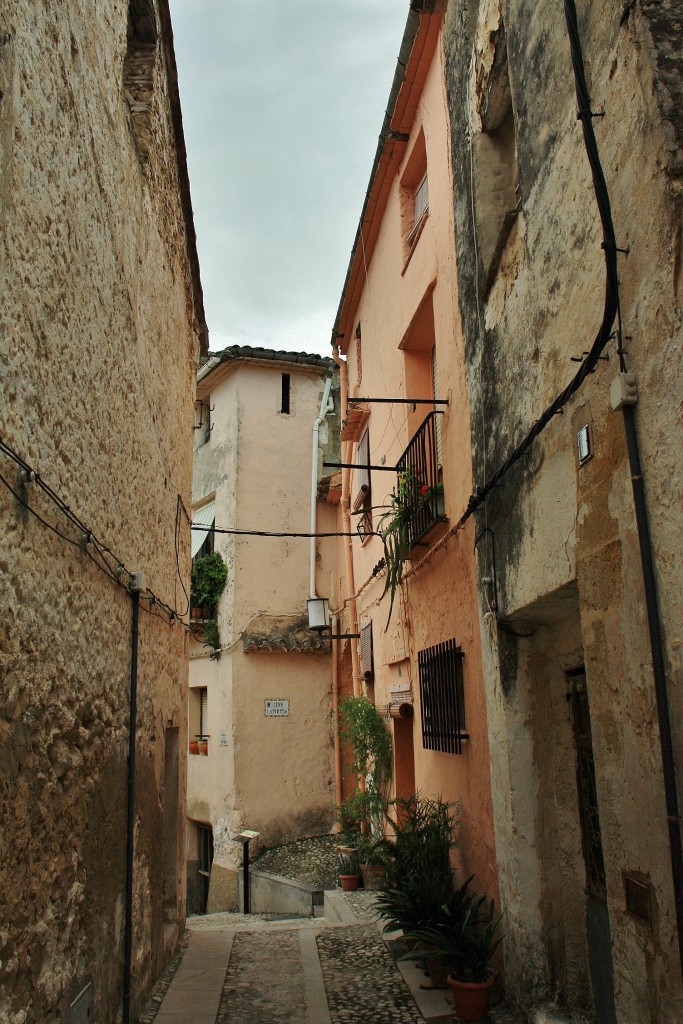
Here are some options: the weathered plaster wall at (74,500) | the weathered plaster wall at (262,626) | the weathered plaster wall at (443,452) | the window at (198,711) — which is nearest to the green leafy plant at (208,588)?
the weathered plaster wall at (262,626)

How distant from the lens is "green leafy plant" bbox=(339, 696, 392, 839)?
1012cm

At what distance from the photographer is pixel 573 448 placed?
13.6 ft

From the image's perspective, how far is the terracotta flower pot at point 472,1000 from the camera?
5.14 m

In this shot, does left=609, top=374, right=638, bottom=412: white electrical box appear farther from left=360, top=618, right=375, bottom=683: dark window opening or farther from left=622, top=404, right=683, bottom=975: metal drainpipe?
left=360, top=618, right=375, bottom=683: dark window opening

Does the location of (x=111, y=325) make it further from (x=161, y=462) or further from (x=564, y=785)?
(x=564, y=785)

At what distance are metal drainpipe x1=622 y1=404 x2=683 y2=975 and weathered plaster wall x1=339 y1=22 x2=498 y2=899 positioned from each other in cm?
289

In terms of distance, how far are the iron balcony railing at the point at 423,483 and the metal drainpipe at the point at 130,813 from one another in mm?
2676

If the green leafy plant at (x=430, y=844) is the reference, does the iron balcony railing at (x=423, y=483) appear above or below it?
above

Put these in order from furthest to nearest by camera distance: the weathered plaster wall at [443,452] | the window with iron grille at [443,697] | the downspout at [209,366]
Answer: the downspout at [209,366] < the window with iron grille at [443,697] < the weathered plaster wall at [443,452]

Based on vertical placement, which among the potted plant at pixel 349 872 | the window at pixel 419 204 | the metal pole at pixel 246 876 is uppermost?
the window at pixel 419 204

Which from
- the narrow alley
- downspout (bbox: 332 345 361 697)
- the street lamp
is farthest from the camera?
the street lamp

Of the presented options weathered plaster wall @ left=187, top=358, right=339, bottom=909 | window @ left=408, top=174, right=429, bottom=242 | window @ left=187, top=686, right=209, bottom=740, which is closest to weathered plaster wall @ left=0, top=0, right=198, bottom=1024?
window @ left=408, top=174, right=429, bottom=242

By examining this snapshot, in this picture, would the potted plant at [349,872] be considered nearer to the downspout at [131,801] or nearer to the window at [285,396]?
the downspout at [131,801]

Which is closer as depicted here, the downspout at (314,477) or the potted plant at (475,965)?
the potted plant at (475,965)
